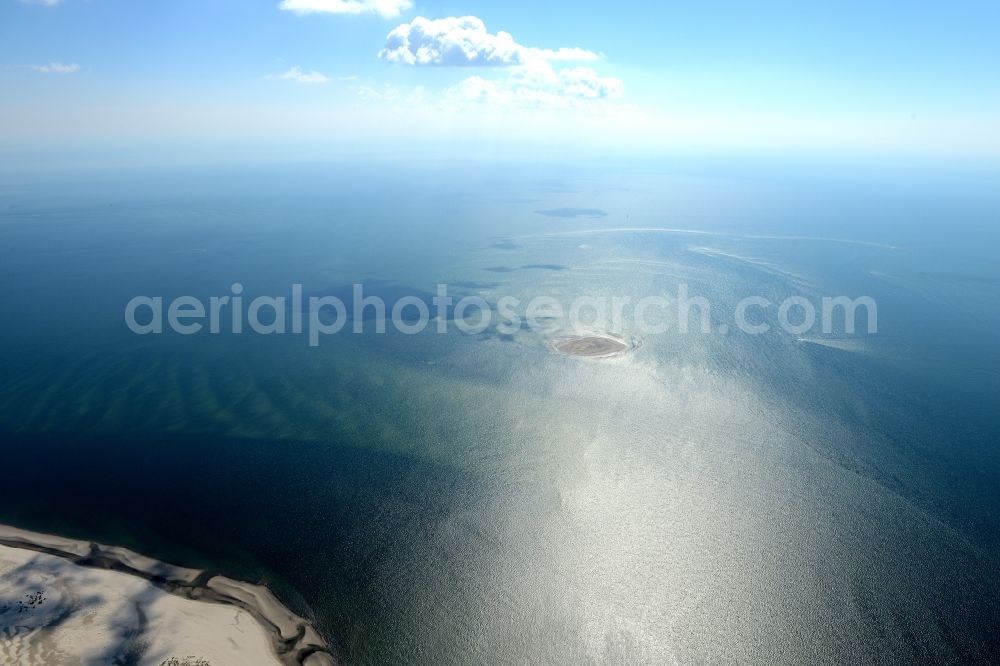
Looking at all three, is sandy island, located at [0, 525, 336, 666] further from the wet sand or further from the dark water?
the wet sand

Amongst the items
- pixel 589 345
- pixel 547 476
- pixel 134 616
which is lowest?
pixel 134 616

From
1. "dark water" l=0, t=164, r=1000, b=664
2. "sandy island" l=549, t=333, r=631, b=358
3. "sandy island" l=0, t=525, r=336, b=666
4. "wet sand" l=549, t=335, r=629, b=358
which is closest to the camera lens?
"sandy island" l=0, t=525, r=336, b=666

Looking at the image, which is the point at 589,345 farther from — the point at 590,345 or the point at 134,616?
the point at 134,616

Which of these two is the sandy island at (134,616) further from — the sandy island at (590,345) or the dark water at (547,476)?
the sandy island at (590,345)

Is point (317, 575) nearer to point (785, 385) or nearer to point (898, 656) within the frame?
point (898, 656)

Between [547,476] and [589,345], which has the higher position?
[589,345]

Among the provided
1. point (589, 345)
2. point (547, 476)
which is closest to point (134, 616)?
point (547, 476)

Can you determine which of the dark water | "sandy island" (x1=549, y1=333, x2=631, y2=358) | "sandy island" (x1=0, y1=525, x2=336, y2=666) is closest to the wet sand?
"sandy island" (x1=549, y1=333, x2=631, y2=358)
